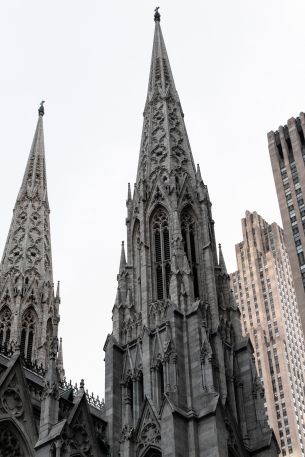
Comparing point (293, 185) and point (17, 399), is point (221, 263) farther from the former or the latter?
point (293, 185)

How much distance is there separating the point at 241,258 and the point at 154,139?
272ft

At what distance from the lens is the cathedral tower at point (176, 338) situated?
33469mm

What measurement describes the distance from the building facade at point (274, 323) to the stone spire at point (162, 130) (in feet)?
207

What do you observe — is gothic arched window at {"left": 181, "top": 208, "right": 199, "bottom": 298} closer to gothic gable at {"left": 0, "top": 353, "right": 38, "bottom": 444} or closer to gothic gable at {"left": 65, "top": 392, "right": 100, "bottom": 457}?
gothic gable at {"left": 65, "top": 392, "right": 100, "bottom": 457}

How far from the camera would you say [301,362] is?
115125mm

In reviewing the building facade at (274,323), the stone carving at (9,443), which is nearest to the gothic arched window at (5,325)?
the stone carving at (9,443)

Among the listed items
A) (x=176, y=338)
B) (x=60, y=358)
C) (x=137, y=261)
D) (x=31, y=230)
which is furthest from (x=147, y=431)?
(x=31, y=230)

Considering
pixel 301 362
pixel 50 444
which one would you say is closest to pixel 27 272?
pixel 50 444

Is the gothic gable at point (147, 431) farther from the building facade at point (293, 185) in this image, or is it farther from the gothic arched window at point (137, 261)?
the building facade at point (293, 185)

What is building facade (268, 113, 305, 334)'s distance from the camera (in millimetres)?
70000

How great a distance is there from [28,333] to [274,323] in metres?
75.4

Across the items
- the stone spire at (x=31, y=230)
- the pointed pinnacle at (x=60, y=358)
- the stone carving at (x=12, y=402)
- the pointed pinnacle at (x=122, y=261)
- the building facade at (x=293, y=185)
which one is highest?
the building facade at (x=293, y=185)

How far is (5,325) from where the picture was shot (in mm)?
48125

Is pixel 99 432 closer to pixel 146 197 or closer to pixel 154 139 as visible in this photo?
pixel 146 197
